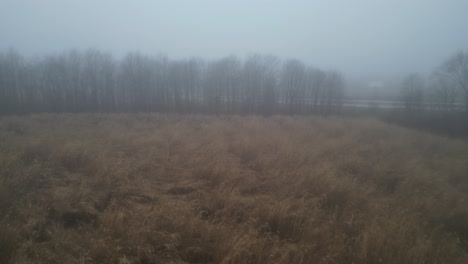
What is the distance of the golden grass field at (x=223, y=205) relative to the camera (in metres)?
3.57

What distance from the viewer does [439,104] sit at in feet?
73.8

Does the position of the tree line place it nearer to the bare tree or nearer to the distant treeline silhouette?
the bare tree

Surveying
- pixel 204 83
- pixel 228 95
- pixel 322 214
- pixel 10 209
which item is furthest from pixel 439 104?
pixel 10 209

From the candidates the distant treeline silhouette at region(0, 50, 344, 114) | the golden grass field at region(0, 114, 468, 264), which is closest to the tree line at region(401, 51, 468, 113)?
the distant treeline silhouette at region(0, 50, 344, 114)

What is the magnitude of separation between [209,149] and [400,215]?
5.37 m

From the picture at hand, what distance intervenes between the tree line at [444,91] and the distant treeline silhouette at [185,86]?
22.0 feet

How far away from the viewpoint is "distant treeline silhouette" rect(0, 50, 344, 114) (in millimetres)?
27297

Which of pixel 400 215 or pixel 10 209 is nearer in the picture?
pixel 10 209

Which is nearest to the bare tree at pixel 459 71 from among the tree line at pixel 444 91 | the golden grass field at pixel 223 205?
the tree line at pixel 444 91

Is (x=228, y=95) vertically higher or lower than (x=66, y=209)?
higher

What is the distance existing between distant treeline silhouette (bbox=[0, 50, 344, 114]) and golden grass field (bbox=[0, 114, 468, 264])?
63.3 feet

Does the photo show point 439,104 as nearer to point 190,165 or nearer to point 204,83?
point 204,83

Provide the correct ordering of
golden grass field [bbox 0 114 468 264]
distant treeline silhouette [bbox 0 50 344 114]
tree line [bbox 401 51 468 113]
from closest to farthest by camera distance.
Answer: golden grass field [bbox 0 114 468 264], tree line [bbox 401 51 468 113], distant treeline silhouette [bbox 0 50 344 114]

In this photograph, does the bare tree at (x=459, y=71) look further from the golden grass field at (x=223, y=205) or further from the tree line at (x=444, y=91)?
the golden grass field at (x=223, y=205)
